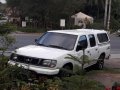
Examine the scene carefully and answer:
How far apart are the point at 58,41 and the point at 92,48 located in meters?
1.67

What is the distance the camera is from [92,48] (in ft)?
48.4

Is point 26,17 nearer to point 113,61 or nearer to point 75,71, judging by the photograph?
point 113,61

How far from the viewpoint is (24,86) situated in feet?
23.4

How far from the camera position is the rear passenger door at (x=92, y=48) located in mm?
14523

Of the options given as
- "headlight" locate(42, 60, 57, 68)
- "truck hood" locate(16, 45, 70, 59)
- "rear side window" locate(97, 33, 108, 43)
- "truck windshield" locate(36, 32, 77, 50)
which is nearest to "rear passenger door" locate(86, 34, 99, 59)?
"rear side window" locate(97, 33, 108, 43)

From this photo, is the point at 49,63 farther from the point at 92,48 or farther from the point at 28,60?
the point at 92,48

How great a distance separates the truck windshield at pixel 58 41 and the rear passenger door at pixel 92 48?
89cm

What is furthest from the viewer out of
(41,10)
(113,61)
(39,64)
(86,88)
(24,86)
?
(41,10)

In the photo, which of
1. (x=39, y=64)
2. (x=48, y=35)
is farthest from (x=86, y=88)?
(x=48, y=35)

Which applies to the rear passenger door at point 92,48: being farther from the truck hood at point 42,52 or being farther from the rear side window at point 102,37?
the truck hood at point 42,52

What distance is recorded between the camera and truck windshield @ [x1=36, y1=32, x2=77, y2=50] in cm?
1333

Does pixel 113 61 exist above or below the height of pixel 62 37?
below

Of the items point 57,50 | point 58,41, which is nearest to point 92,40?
point 58,41

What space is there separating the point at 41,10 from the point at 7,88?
158 ft
